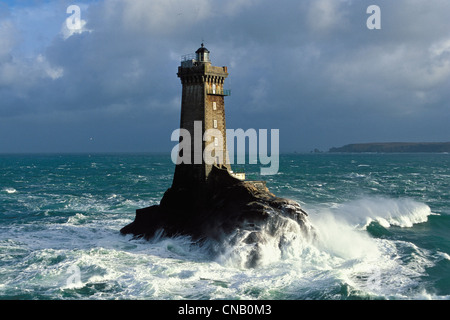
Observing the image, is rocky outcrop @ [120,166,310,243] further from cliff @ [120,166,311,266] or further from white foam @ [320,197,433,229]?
white foam @ [320,197,433,229]

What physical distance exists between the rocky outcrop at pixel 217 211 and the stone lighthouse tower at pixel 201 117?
107cm

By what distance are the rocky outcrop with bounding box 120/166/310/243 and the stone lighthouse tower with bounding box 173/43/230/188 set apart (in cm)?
107

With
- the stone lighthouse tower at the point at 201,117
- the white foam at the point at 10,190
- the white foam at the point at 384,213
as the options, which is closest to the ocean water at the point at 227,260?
the white foam at the point at 384,213

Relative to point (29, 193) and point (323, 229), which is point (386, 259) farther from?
point (29, 193)

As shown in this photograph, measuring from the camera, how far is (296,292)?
2555cm

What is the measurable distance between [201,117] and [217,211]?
8.24 m

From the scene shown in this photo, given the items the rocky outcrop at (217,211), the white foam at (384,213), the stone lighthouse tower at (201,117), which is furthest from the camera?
the white foam at (384,213)

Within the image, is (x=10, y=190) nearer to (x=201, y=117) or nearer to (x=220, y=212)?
(x=201, y=117)

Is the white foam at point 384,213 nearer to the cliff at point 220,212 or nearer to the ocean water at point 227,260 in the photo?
the ocean water at point 227,260

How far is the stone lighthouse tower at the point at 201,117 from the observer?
38062 mm

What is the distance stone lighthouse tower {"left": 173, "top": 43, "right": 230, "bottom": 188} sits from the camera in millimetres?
38062

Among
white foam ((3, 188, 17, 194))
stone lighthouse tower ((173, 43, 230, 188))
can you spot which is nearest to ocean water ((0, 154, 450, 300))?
stone lighthouse tower ((173, 43, 230, 188))

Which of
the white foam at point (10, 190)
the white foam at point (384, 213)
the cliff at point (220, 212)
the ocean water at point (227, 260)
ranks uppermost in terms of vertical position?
the cliff at point (220, 212)
